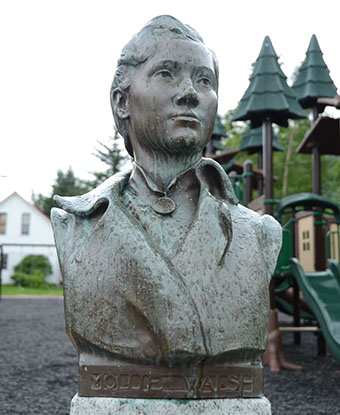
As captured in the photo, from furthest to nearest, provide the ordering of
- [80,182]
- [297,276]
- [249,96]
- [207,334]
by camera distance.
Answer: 1. [80,182]
2. [249,96]
3. [297,276]
4. [207,334]

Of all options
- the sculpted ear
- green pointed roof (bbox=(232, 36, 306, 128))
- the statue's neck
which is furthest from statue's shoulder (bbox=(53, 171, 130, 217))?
green pointed roof (bbox=(232, 36, 306, 128))

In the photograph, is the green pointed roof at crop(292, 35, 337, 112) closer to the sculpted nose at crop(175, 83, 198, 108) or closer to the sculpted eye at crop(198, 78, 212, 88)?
the sculpted eye at crop(198, 78, 212, 88)

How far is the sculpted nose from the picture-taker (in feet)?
7.33

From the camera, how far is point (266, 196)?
7348mm

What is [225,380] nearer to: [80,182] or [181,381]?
[181,381]

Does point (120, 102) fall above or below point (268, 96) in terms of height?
below

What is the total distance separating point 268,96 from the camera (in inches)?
307

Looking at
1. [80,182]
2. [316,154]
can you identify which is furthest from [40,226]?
[316,154]

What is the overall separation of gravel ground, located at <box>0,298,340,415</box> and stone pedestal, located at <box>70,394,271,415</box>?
10.2 ft

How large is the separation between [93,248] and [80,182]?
129 feet

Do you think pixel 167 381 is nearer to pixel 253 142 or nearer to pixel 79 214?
pixel 79 214

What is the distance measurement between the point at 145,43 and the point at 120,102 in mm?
281

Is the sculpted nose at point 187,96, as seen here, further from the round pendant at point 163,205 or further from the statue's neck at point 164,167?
Result: the round pendant at point 163,205

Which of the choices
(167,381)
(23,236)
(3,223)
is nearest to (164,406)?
(167,381)
